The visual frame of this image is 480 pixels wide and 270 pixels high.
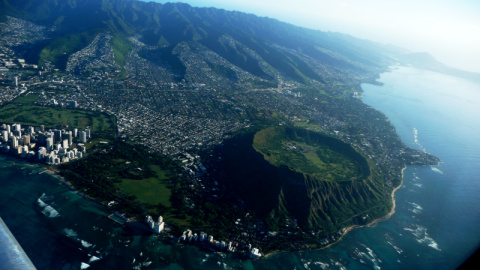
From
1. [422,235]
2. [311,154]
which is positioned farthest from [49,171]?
[422,235]

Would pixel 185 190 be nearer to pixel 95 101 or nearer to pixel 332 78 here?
pixel 95 101

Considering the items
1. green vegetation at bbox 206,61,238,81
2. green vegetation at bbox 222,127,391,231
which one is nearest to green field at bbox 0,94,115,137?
green vegetation at bbox 222,127,391,231

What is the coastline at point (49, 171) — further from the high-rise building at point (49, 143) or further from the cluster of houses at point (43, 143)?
the high-rise building at point (49, 143)

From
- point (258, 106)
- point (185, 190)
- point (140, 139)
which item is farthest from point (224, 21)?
point (185, 190)

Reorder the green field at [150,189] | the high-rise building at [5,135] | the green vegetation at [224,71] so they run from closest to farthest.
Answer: the green field at [150,189] → the high-rise building at [5,135] → the green vegetation at [224,71]

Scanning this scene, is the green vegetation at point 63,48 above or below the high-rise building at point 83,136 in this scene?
above

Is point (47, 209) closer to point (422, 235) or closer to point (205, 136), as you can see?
point (205, 136)

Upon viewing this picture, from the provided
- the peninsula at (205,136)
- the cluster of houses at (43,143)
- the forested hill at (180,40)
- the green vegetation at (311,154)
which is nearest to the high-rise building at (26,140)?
the cluster of houses at (43,143)
